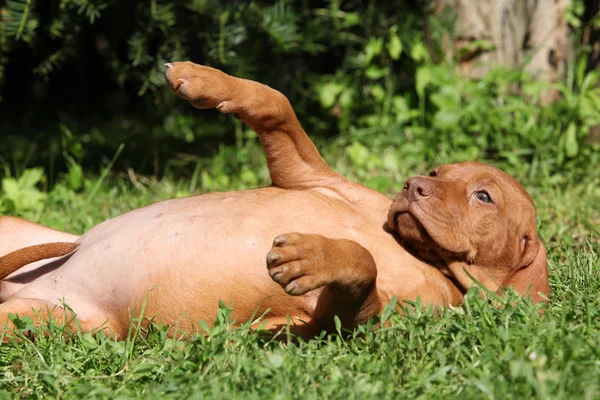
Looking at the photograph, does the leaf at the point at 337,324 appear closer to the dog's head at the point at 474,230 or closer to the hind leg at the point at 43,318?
the dog's head at the point at 474,230

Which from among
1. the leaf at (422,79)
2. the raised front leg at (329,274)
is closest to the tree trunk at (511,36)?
the leaf at (422,79)

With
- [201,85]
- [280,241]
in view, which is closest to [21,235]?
[201,85]

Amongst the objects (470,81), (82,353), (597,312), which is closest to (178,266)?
(82,353)

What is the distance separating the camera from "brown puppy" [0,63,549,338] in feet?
8.98

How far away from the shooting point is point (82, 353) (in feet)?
8.52

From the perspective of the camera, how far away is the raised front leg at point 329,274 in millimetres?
2264

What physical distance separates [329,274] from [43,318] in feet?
3.84

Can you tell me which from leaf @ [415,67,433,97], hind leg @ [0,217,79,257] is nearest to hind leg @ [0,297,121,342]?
hind leg @ [0,217,79,257]

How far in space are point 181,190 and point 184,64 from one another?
1856 millimetres

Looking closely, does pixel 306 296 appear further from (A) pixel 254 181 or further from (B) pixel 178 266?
(A) pixel 254 181

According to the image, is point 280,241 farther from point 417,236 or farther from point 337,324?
point 417,236

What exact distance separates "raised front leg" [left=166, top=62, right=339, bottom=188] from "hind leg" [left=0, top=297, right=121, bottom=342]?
3.07 ft

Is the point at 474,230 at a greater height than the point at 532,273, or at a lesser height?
greater

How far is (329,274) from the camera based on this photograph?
2338 mm
